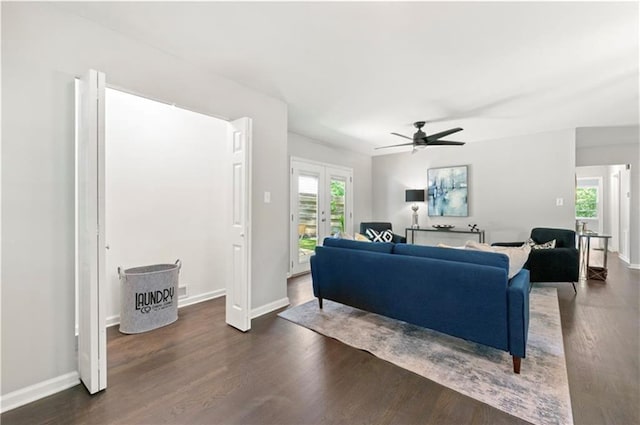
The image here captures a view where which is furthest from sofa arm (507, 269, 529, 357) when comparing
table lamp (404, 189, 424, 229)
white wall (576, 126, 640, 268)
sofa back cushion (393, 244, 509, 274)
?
white wall (576, 126, 640, 268)

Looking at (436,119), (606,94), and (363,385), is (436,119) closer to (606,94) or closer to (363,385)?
(606,94)

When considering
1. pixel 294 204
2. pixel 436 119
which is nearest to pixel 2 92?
pixel 294 204

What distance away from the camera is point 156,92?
235 cm

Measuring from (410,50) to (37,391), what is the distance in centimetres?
355

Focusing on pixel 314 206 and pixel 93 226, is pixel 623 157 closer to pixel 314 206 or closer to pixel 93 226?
pixel 314 206

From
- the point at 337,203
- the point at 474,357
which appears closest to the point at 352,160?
the point at 337,203

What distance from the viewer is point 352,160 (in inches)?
253

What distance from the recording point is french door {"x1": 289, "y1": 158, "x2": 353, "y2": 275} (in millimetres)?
5098

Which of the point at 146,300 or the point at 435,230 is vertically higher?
the point at 435,230

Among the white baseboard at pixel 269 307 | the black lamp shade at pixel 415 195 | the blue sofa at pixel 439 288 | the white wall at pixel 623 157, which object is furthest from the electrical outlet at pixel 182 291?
the white wall at pixel 623 157

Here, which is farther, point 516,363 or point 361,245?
point 361,245

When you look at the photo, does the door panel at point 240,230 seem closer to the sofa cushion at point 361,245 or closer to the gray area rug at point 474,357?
the gray area rug at point 474,357

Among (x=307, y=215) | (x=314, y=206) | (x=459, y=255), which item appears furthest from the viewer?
(x=314, y=206)

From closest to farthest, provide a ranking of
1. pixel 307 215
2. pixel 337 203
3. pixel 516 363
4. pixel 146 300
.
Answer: pixel 516 363 → pixel 146 300 → pixel 307 215 → pixel 337 203
